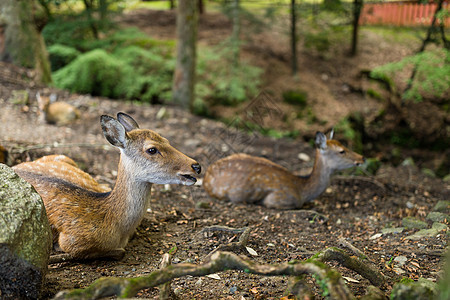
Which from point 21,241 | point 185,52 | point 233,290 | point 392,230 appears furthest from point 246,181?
point 185,52

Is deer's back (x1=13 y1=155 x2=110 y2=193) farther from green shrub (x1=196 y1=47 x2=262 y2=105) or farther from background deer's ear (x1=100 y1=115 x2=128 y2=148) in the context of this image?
green shrub (x1=196 y1=47 x2=262 y2=105)

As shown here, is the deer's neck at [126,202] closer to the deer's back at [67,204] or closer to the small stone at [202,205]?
the deer's back at [67,204]

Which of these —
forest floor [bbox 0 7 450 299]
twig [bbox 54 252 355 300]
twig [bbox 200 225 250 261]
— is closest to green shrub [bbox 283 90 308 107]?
A: forest floor [bbox 0 7 450 299]

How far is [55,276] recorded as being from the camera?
11.1ft

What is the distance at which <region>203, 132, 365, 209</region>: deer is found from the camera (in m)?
5.78

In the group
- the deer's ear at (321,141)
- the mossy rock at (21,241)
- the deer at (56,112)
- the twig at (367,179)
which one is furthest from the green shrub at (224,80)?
the mossy rock at (21,241)

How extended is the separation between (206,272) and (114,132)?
170cm

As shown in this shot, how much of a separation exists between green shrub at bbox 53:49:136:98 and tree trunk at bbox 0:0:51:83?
1.11 metres

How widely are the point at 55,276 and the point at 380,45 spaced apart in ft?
46.4

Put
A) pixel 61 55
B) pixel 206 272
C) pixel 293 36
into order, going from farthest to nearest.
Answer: pixel 293 36, pixel 61 55, pixel 206 272

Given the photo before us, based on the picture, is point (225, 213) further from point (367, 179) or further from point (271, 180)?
point (367, 179)

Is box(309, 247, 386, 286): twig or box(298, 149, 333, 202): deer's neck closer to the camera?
box(309, 247, 386, 286): twig

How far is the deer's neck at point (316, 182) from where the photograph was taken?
6.00 metres

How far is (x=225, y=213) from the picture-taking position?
523 centimetres
